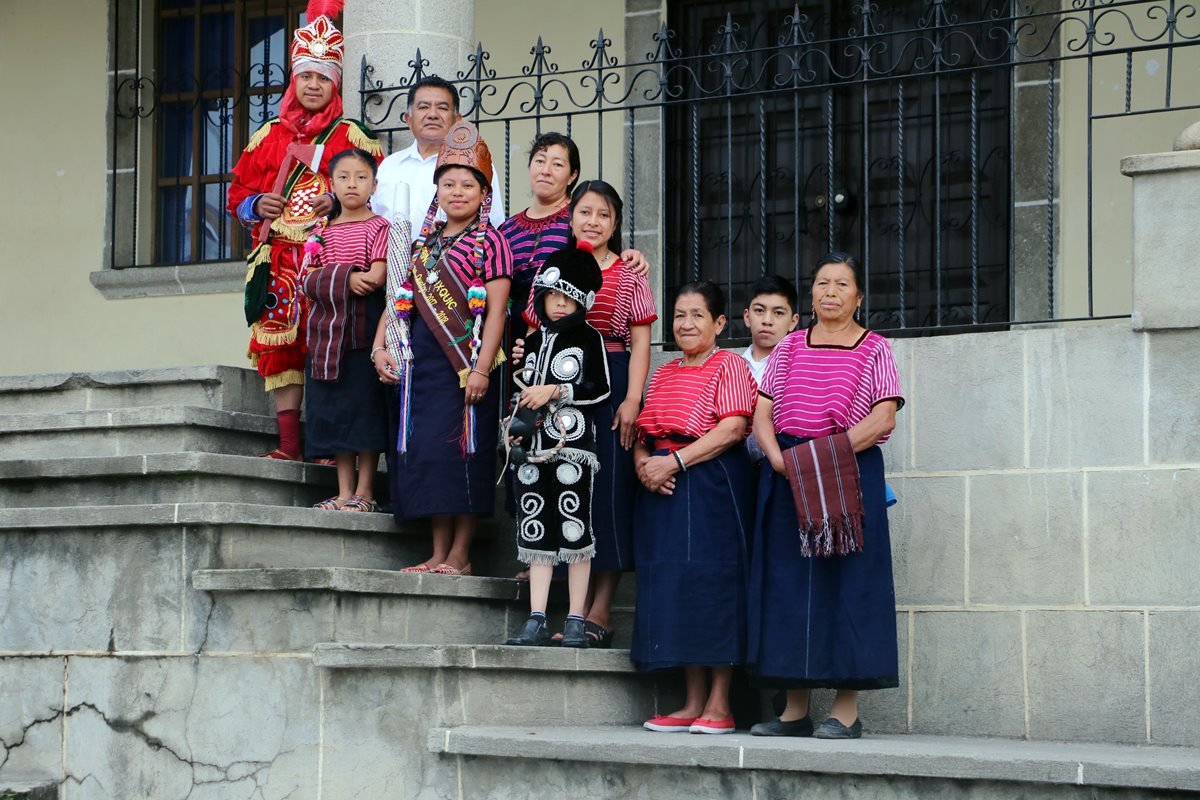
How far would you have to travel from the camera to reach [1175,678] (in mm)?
6348

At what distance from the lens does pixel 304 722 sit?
6.07 meters

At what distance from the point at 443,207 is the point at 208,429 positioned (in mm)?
1269

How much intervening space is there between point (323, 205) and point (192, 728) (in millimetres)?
2358

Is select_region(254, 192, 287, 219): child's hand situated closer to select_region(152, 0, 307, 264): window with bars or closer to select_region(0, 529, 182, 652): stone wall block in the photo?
select_region(0, 529, 182, 652): stone wall block

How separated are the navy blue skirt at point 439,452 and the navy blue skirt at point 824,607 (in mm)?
1150

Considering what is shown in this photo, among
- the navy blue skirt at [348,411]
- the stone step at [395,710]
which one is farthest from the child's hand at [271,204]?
the stone step at [395,710]

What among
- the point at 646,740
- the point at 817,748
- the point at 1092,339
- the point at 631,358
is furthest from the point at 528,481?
the point at 1092,339

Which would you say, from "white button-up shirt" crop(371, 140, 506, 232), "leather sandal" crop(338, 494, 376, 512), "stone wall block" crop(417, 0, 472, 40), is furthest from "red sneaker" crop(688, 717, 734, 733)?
"stone wall block" crop(417, 0, 472, 40)

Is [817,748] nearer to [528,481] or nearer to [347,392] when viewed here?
[528,481]

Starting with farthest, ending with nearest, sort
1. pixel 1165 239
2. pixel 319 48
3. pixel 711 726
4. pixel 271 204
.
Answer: pixel 319 48 → pixel 271 204 → pixel 1165 239 → pixel 711 726

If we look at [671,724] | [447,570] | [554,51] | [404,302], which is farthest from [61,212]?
[671,724]

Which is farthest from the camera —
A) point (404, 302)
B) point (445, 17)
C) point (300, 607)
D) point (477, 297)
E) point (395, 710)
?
point (445, 17)

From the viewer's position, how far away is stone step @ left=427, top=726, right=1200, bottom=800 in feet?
17.3

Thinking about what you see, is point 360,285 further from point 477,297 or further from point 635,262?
point 635,262
